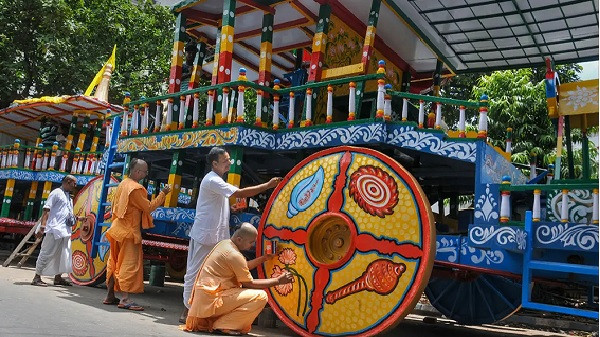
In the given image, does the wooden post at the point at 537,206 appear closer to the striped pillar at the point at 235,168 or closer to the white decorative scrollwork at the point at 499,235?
the white decorative scrollwork at the point at 499,235

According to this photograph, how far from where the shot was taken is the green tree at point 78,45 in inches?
685

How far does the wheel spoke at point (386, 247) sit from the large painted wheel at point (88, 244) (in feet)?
15.4

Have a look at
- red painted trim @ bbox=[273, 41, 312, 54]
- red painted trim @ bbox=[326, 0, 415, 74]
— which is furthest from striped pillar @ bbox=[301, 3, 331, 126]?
red painted trim @ bbox=[273, 41, 312, 54]

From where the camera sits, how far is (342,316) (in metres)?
5.54

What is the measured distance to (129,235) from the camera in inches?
273

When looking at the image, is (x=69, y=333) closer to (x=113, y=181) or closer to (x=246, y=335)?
(x=246, y=335)

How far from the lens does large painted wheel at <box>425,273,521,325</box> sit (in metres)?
7.83

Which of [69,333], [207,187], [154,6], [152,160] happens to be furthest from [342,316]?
[154,6]

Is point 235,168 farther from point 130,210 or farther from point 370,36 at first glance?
point 370,36

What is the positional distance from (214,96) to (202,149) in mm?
760

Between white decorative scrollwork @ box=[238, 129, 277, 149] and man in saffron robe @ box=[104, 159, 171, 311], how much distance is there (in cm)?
112

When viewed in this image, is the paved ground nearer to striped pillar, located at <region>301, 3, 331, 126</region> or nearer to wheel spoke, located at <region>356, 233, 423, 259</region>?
wheel spoke, located at <region>356, 233, 423, 259</region>

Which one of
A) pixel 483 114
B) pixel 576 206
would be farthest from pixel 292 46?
pixel 576 206

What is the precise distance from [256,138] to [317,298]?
220 cm
